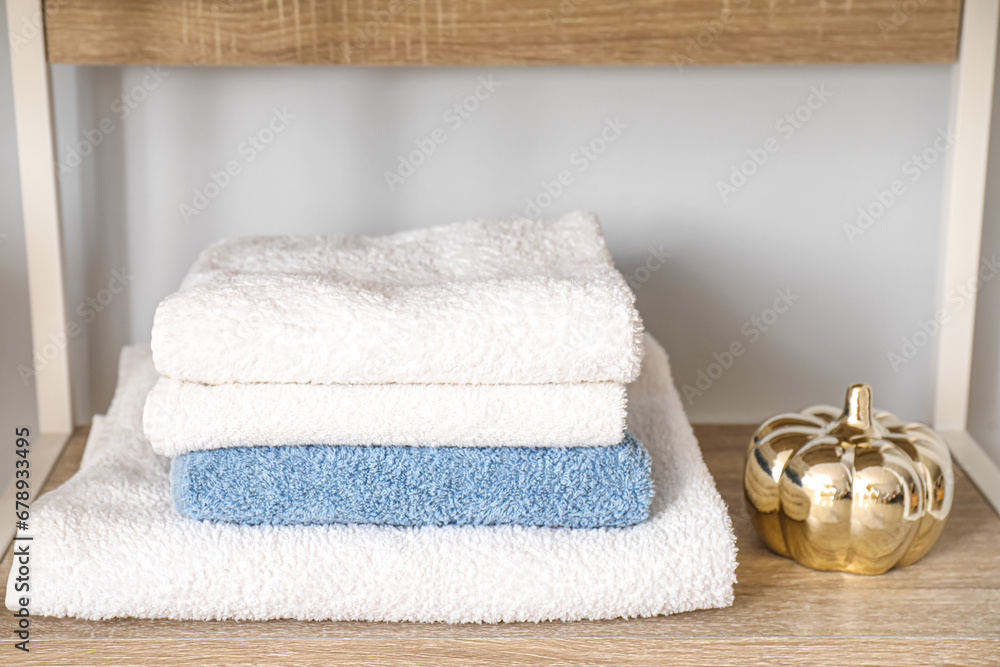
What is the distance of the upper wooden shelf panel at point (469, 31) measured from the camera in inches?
28.9

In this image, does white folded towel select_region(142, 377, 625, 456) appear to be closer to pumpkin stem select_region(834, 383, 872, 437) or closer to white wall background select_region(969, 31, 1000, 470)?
pumpkin stem select_region(834, 383, 872, 437)

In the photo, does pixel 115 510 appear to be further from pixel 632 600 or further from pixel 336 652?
pixel 632 600

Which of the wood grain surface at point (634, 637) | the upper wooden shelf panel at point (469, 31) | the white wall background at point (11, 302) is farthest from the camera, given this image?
the white wall background at point (11, 302)

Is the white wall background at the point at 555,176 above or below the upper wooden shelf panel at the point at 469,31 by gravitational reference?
below

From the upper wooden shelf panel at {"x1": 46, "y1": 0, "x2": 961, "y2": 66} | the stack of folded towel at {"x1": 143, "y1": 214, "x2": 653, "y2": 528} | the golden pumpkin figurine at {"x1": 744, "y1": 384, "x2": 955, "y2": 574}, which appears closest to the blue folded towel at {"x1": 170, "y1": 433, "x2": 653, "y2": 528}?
the stack of folded towel at {"x1": 143, "y1": 214, "x2": 653, "y2": 528}

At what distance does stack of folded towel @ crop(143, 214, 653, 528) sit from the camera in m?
0.53

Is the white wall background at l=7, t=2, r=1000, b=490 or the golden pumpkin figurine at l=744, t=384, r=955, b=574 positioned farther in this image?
the white wall background at l=7, t=2, r=1000, b=490

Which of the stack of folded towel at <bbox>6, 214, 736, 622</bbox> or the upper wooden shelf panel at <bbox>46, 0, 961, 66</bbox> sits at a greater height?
the upper wooden shelf panel at <bbox>46, 0, 961, 66</bbox>

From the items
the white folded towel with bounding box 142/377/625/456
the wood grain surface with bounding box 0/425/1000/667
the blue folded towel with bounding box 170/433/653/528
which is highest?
the white folded towel with bounding box 142/377/625/456

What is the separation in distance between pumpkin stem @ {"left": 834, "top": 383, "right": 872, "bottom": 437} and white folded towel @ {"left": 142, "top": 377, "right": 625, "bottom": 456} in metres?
0.17

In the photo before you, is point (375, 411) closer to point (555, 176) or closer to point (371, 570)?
point (371, 570)

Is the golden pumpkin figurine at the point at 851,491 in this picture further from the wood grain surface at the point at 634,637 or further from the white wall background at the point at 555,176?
the white wall background at the point at 555,176

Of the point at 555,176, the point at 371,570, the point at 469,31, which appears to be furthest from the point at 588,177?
the point at 371,570

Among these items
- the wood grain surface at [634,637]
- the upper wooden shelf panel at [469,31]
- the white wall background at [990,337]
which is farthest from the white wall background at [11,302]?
the white wall background at [990,337]
